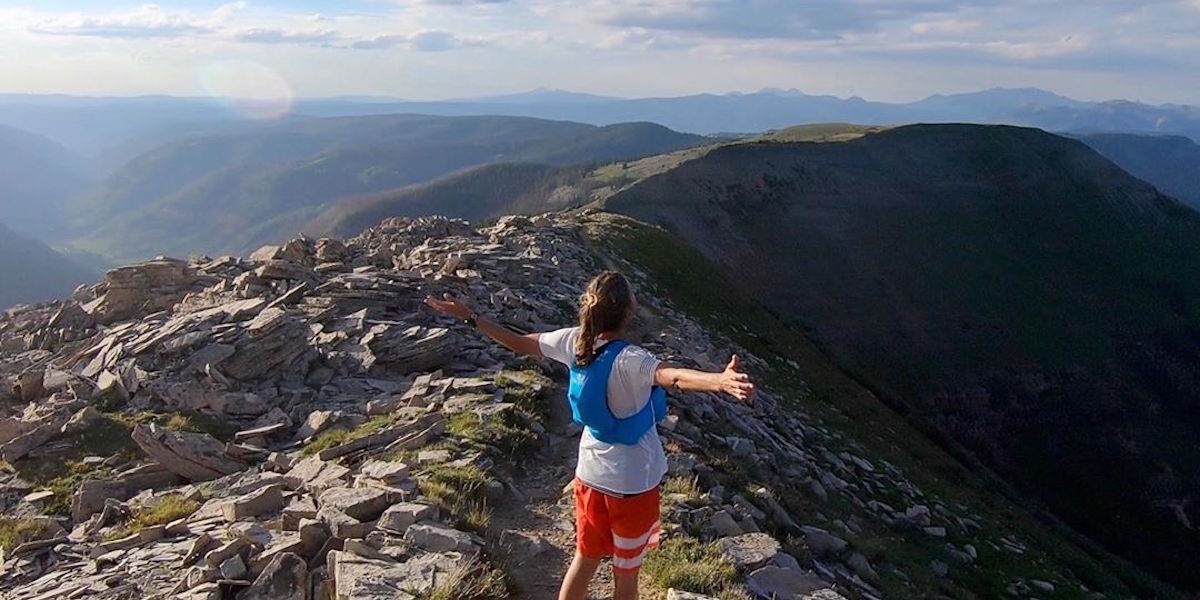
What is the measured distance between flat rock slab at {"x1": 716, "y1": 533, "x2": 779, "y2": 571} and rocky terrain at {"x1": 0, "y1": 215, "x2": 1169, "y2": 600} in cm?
4

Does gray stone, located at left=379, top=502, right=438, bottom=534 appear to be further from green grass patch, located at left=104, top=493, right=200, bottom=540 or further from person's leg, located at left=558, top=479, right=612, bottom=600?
green grass patch, located at left=104, top=493, right=200, bottom=540

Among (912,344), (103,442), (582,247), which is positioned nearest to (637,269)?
(582,247)

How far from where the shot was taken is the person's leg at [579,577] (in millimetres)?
6961

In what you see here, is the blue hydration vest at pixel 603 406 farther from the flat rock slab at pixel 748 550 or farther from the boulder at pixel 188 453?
the boulder at pixel 188 453

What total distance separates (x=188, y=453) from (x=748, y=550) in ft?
30.7

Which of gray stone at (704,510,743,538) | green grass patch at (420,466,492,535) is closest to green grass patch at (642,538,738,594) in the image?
gray stone at (704,510,743,538)

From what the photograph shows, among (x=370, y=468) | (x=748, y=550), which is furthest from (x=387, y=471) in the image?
(x=748, y=550)

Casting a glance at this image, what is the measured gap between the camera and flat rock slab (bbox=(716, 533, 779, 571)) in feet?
31.7

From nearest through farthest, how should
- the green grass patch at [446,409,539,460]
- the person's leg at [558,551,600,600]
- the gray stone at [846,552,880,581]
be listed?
the person's leg at [558,551,600,600] < the gray stone at [846,552,880,581] < the green grass patch at [446,409,539,460]

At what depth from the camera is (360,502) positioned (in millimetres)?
9586

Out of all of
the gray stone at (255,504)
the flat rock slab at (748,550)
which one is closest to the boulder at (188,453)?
the gray stone at (255,504)

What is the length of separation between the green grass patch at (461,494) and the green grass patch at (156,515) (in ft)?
10.6

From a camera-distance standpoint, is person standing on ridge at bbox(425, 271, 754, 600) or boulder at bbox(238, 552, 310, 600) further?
boulder at bbox(238, 552, 310, 600)

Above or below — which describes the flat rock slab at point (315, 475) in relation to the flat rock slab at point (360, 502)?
below
